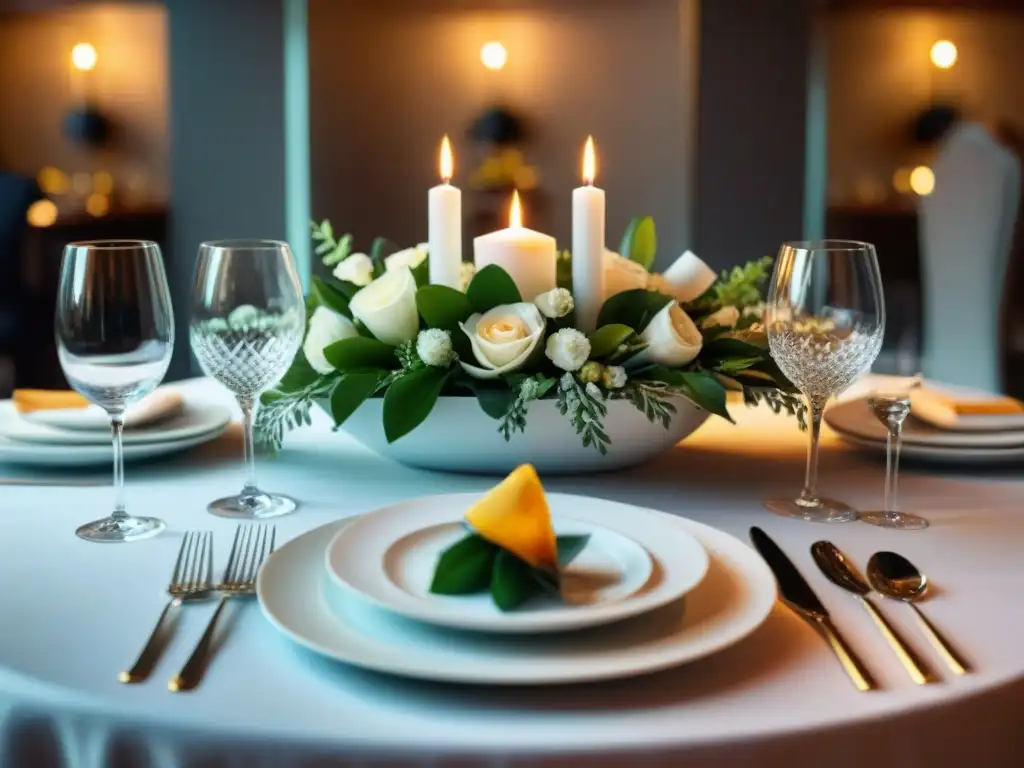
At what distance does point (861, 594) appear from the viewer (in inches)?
32.1

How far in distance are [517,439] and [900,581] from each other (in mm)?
377

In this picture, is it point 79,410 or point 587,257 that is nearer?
point 587,257

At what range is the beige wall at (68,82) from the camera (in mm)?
5328

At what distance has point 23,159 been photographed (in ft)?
17.6

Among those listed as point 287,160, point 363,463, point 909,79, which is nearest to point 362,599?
point 363,463

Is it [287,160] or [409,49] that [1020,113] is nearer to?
[409,49]

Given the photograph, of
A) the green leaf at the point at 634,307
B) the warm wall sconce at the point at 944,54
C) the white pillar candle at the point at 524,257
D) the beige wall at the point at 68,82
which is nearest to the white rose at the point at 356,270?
the white pillar candle at the point at 524,257

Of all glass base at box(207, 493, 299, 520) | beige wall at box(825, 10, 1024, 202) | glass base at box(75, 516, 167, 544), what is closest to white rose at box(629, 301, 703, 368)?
glass base at box(207, 493, 299, 520)

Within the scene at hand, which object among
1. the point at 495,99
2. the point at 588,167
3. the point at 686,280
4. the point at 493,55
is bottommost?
the point at 686,280

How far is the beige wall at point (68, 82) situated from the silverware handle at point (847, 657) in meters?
5.01

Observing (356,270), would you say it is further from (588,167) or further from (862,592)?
(862,592)

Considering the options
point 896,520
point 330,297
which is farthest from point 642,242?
point 896,520

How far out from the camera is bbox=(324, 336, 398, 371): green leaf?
1.11 metres

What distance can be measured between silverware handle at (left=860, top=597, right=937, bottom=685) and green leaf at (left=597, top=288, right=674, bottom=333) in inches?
15.9
